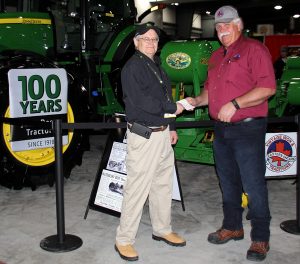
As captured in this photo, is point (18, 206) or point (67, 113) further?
point (67, 113)

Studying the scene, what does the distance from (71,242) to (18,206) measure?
38.0 inches

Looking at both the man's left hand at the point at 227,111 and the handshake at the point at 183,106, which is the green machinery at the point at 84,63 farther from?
the man's left hand at the point at 227,111

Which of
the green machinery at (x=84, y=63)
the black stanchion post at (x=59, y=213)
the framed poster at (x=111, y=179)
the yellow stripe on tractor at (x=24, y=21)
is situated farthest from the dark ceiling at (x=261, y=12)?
the black stanchion post at (x=59, y=213)

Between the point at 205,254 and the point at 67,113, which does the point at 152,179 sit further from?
the point at 67,113

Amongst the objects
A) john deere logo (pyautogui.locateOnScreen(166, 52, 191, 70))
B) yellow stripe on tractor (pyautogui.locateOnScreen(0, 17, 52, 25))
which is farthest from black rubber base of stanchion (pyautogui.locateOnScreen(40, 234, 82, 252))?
yellow stripe on tractor (pyautogui.locateOnScreen(0, 17, 52, 25))

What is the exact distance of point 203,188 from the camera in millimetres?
4570

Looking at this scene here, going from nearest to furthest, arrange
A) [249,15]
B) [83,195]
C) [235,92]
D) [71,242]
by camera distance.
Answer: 1. [235,92]
2. [71,242]
3. [83,195]
4. [249,15]

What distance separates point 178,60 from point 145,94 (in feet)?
7.27

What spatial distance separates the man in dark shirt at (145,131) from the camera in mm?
2758

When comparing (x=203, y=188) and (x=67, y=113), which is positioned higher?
(x=67, y=113)

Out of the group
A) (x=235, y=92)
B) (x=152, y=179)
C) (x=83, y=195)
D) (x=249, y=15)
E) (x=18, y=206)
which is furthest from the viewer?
(x=249, y=15)

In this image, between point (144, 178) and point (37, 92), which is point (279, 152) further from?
point (37, 92)

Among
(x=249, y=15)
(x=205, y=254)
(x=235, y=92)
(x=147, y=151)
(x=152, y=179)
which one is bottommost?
(x=205, y=254)

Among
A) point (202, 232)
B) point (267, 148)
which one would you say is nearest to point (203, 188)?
point (267, 148)
